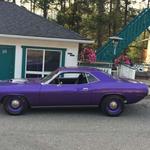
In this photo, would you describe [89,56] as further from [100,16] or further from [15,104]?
[100,16]

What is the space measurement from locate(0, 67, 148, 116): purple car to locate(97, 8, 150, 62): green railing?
35.6 feet

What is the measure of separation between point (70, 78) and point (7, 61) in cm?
639

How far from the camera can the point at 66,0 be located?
3753cm

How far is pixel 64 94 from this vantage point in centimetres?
1120

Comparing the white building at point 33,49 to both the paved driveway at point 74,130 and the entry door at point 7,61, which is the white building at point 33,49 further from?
the paved driveway at point 74,130

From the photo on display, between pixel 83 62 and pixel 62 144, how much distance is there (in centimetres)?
1230

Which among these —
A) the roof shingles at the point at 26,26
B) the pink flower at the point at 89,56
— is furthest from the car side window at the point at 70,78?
the pink flower at the point at 89,56

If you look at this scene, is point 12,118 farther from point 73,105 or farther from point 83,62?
point 83,62

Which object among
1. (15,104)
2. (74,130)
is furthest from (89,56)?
(74,130)

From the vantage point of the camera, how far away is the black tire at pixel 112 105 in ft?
37.4

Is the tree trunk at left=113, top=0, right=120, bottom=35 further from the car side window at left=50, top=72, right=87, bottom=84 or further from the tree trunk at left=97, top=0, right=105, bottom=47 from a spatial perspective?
the car side window at left=50, top=72, right=87, bottom=84

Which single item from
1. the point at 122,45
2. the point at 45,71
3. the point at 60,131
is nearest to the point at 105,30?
the point at 122,45

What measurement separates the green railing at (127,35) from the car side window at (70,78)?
34.4ft

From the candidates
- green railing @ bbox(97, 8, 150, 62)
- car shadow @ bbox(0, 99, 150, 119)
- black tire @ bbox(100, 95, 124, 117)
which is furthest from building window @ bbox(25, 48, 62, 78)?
black tire @ bbox(100, 95, 124, 117)
